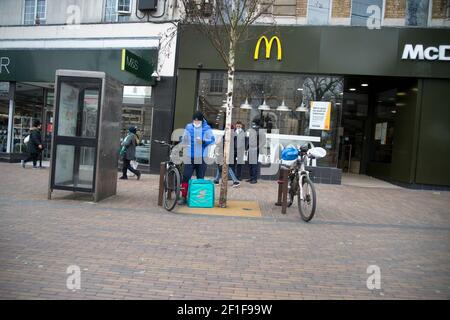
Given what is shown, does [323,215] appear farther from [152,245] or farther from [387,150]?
[387,150]

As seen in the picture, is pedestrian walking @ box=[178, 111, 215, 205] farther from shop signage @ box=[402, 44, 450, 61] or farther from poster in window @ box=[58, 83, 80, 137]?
shop signage @ box=[402, 44, 450, 61]

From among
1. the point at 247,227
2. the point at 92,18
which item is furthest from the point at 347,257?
the point at 92,18

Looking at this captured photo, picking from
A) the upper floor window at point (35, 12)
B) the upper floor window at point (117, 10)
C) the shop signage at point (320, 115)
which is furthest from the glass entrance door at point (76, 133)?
the upper floor window at point (35, 12)

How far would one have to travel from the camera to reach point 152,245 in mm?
5562

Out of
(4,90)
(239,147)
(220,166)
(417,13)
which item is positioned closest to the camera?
(220,166)

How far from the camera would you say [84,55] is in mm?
15555

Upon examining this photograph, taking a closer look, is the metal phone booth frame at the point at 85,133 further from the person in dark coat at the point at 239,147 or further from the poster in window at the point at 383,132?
the poster in window at the point at 383,132

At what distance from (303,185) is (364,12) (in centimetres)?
862

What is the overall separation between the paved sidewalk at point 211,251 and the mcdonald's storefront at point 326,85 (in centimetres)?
501

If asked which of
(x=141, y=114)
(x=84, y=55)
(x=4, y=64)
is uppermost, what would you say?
(x=84, y=55)

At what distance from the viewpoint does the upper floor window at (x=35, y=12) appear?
1667 centimetres

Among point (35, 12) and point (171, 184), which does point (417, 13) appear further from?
point (35, 12)

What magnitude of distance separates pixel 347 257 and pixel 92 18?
13.8m

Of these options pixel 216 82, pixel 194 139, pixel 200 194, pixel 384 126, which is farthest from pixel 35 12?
pixel 384 126
